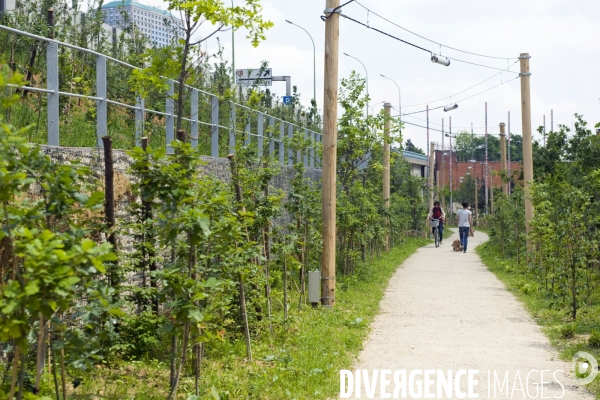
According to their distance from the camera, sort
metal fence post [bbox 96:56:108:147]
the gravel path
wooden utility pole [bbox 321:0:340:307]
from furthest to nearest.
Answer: wooden utility pole [bbox 321:0:340:307] < metal fence post [bbox 96:56:108:147] < the gravel path

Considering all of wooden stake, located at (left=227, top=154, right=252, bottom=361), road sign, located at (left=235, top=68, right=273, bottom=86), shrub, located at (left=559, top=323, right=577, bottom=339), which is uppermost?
road sign, located at (left=235, top=68, right=273, bottom=86)

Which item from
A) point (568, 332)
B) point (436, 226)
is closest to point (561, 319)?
point (568, 332)

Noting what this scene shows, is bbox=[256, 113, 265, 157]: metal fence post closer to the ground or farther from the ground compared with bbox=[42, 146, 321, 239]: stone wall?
farther from the ground

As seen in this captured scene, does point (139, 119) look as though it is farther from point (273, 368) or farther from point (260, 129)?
point (260, 129)

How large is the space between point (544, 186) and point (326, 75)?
6.20 metres

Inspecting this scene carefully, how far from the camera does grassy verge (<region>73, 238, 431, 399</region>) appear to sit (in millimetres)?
6828

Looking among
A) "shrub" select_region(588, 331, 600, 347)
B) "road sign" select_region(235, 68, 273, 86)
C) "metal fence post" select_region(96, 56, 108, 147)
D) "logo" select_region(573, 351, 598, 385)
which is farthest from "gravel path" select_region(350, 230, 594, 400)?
"road sign" select_region(235, 68, 273, 86)

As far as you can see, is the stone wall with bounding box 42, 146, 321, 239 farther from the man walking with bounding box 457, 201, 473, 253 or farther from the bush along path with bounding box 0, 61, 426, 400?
the man walking with bounding box 457, 201, 473, 253

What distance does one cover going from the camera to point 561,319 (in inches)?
462

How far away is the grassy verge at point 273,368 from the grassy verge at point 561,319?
7.69ft

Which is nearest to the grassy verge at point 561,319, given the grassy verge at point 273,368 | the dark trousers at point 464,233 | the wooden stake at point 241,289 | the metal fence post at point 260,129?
the grassy verge at point 273,368

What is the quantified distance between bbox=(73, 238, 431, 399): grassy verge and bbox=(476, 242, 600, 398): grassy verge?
2.34 m

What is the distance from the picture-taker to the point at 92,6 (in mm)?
15930

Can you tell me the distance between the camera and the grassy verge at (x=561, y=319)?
9320 millimetres
